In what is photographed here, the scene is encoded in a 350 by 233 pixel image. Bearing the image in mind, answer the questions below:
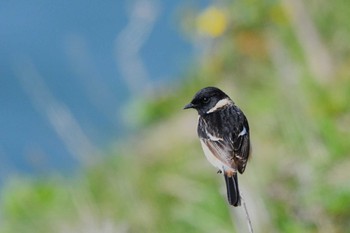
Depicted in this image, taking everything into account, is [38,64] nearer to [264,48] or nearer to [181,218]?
[264,48]

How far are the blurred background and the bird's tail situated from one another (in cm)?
163

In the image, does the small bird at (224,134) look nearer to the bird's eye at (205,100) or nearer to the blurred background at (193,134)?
the bird's eye at (205,100)

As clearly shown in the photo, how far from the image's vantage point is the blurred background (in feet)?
12.6

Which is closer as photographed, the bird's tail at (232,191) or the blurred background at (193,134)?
the bird's tail at (232,191)

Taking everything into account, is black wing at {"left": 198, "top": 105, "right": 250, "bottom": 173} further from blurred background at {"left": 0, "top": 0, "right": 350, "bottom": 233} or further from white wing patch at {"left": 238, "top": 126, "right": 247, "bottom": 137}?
blurred background at {"left": 0, "top": 0, "right": 350, "bottom": 233}

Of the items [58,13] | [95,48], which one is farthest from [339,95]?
[58,13]

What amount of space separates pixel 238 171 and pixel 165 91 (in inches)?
247

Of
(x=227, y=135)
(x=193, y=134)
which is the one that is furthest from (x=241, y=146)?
(x=193, y=134)

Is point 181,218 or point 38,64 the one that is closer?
point 181,218

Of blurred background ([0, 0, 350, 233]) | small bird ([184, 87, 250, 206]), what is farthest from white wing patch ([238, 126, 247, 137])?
blurred background ([0, 0, 350, 233])

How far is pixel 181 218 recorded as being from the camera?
4410 millimetres

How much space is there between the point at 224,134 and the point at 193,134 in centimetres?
515

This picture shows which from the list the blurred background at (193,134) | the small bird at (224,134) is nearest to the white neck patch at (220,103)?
the small bird at (224,134)

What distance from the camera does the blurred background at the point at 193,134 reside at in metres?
3.84
